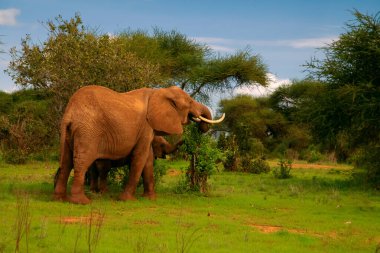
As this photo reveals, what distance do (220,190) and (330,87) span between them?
7689mm

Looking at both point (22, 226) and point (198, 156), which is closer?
point (22, 226)

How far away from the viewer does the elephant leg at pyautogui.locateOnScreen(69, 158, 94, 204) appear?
12.1m

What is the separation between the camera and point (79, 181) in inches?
481

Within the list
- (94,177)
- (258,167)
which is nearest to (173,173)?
(258,167)

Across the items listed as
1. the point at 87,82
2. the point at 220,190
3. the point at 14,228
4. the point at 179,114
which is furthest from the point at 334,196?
the point at 14,228

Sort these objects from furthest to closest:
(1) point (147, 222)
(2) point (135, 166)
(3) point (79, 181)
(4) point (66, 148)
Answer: (2) point (135, 166) → (4) point (66, 148) → (3) point (79, 181) → (1) point (147, 222)

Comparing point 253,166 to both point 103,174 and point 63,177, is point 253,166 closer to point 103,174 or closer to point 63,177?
point 103,174

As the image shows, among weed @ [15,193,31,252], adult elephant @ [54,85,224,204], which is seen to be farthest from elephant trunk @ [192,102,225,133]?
weed @ [15,193,31,252]

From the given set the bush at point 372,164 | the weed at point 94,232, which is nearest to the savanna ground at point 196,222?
the weed at point 94,232


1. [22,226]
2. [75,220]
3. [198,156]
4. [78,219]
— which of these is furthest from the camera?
[198,156]

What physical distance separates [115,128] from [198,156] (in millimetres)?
3129

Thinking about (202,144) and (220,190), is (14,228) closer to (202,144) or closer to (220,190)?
(202,144)

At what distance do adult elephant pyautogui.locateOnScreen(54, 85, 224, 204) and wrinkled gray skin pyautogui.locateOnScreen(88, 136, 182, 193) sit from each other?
2.54ft

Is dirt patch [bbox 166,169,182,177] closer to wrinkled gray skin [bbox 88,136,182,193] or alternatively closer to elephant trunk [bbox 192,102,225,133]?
wrinkled gray skin [bbox 88,136,182,193]
